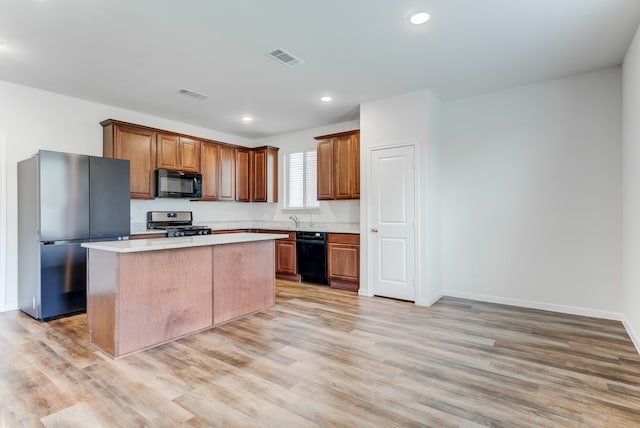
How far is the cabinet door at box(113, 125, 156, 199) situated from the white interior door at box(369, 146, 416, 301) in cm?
338

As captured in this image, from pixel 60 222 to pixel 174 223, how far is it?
197cm

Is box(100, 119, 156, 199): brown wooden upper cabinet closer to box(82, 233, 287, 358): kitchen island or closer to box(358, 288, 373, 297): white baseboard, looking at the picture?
box(82, 233, 287, 358): kitchen island

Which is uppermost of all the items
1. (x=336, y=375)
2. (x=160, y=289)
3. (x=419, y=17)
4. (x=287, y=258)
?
(x=419, y=17)

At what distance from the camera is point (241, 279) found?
12.2ft

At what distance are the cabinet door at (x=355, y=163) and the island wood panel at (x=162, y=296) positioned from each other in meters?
2.59

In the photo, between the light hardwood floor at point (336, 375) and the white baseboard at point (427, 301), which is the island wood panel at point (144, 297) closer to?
the light hardwood floor at point (336, 375)

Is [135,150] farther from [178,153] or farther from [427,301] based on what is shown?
[427,301]

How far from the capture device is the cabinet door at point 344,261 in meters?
5.02

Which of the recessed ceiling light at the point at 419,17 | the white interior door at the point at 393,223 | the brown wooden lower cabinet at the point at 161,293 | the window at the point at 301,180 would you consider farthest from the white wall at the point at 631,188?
the window at the point at 301,180

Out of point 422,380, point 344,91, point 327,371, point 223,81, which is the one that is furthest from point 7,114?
point 422,380

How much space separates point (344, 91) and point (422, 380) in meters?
3.46

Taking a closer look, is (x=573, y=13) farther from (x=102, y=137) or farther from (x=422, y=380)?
(x=102, y=137)

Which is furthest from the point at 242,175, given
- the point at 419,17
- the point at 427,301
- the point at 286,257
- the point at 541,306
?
the point at 541,306

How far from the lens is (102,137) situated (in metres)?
4.82
